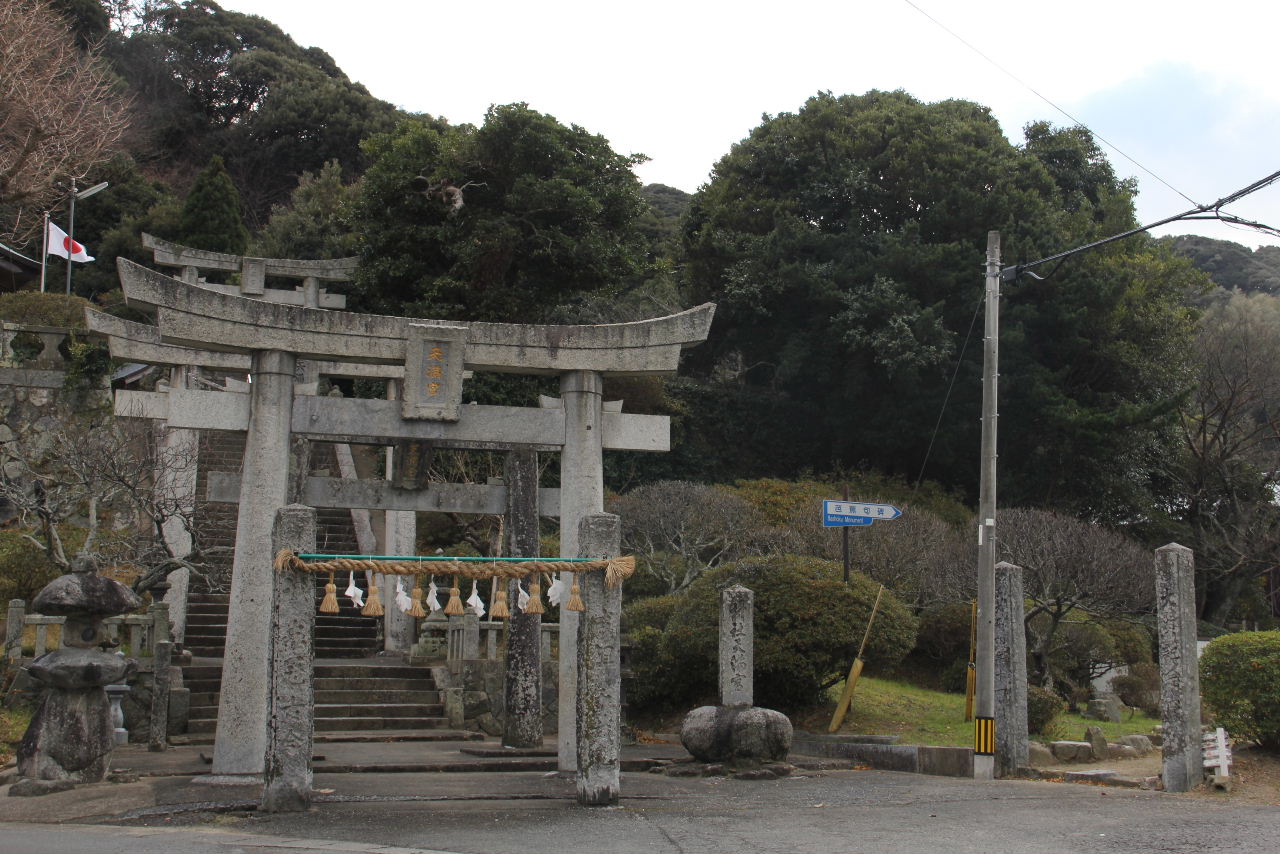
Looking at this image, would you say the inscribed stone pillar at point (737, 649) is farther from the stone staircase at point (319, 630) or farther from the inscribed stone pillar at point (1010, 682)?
the stone staircase at point (319, 630)

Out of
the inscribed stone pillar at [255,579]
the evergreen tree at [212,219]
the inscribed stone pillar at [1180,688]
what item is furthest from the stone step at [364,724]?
the evergreen tree at [212,219]

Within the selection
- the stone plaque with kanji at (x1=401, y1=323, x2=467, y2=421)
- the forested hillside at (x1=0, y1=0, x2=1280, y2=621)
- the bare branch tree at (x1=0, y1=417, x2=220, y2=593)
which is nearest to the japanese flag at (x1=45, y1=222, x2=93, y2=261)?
the forested hillside at (x1=0, y1=0, x2=1280, y2=621)

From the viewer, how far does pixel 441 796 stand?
35.7ft

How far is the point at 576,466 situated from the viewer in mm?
12914

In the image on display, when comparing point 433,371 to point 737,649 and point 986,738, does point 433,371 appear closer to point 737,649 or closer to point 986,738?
point 737,649

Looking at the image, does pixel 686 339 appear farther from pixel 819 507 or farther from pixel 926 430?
pixel 926 430

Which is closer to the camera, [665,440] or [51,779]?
[51,779]

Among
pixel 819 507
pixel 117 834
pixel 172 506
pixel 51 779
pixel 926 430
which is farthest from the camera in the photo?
pixel 926 430

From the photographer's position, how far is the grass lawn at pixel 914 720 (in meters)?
17.6

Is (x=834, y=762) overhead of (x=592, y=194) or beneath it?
beneath

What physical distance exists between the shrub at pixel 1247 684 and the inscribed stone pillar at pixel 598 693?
25.1 feet

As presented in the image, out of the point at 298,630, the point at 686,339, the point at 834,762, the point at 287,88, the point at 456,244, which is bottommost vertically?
the point at 834,762

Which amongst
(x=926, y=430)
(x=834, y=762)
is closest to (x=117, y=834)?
(x=834, y=762)

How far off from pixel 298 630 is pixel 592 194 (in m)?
20.2
